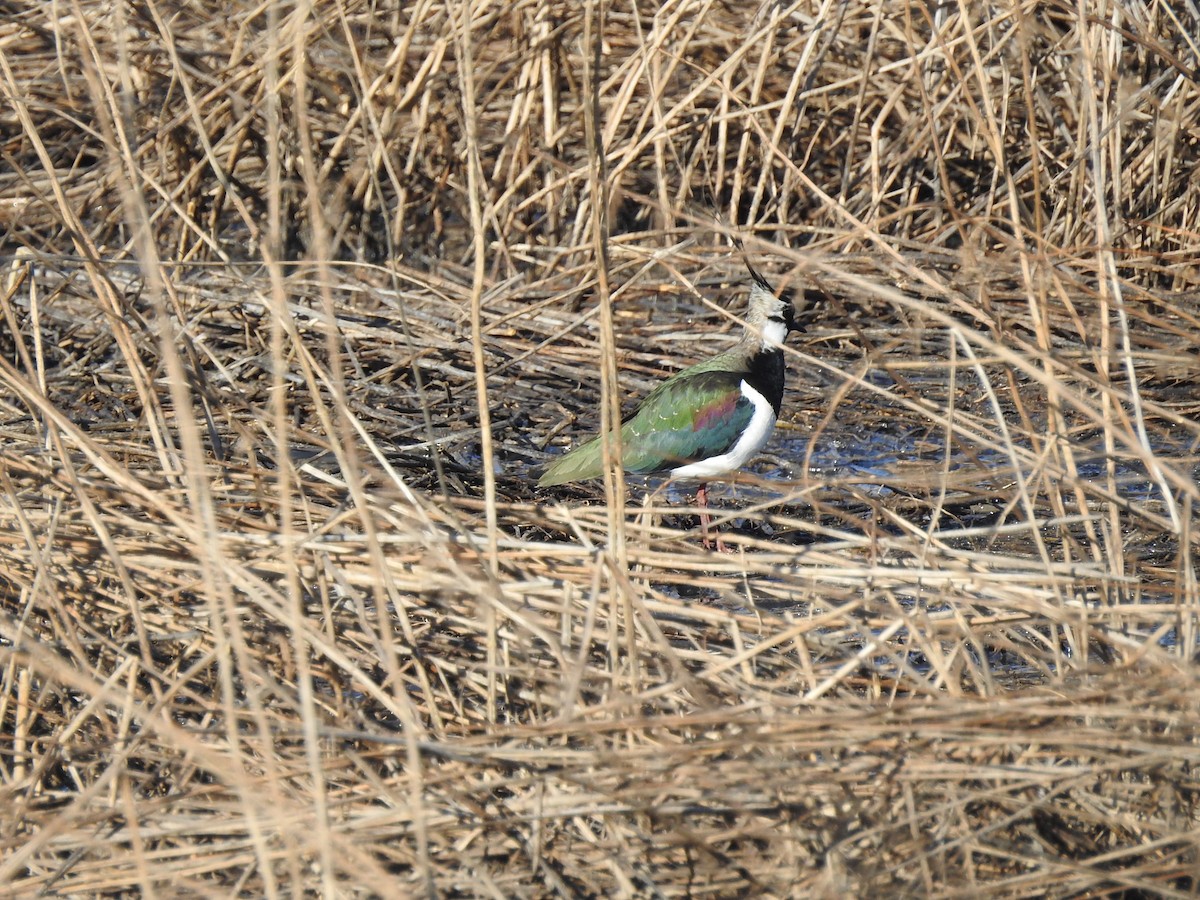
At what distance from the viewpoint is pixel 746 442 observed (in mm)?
4559

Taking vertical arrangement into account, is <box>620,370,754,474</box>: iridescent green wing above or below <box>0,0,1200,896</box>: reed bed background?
below

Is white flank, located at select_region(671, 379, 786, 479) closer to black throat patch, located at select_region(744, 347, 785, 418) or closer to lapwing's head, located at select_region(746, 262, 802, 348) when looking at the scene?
black throat patch, located at select_region(744, 347, 785, 418)

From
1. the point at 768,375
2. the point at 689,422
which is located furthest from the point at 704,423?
the point at 768,375

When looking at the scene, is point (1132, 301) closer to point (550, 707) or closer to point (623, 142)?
point (623, 142)

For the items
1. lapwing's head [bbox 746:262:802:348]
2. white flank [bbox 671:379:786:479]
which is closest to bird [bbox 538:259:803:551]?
white flank [bbox 671:379:786:479]

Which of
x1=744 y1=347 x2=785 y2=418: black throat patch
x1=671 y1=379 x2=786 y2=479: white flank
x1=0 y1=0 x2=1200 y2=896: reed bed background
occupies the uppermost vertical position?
x1=0 y1=0 x2=1200 y2=896: reed bed background

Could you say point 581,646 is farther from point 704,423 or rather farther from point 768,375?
point 768,375

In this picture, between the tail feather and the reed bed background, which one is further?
the tail feather

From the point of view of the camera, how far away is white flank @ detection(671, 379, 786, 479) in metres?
4.55

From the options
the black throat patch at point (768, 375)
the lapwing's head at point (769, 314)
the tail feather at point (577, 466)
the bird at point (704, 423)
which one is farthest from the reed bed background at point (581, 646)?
the lapwing's head at point (769, 314)

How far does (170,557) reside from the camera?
9.37 ft

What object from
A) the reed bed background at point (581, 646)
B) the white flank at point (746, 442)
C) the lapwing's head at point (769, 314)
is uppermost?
the reed bed background at point (581, 646)

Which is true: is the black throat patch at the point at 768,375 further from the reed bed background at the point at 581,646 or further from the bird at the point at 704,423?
the reed bed background at the point at 581,646

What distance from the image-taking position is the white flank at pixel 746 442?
4.55 m
